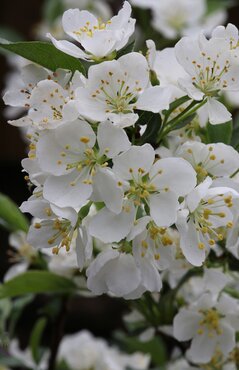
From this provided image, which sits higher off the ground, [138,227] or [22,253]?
[138,227]

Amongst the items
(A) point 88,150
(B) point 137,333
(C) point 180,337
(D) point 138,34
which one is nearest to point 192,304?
(C) point 180,337

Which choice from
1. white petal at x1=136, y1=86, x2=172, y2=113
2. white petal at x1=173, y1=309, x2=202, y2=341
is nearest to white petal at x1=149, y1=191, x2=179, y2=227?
white petal at x1=136, y1=86, x2=172, y2=113

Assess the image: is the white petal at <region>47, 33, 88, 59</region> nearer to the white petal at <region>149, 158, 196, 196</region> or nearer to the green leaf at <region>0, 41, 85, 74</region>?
the green leaf at <region>0, 41, 85, 74</region>

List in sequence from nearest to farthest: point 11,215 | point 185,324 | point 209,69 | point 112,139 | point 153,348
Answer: point 112,139
point 209,69
point 185,324
point 11,215
point 153,348

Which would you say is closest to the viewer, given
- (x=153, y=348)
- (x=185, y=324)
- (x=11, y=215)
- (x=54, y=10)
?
(x=185, y=324)

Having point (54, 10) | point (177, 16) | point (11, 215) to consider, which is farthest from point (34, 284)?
point (54, 10)

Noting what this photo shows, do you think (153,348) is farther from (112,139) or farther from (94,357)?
(112,139)

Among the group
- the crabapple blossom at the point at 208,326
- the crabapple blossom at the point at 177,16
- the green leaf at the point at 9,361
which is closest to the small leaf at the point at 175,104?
the crabapple blossom at the point at 208,326
